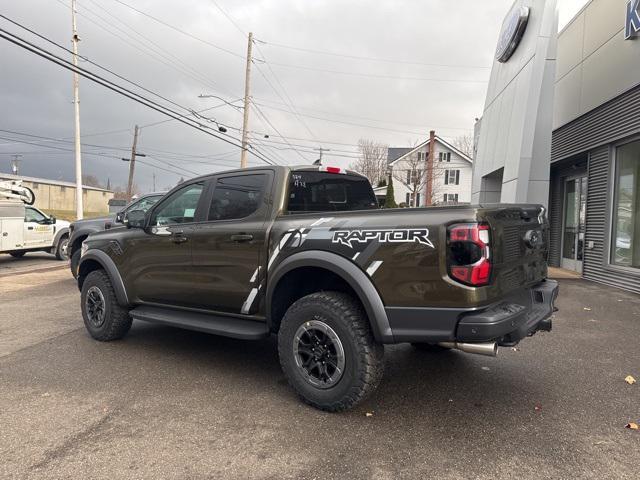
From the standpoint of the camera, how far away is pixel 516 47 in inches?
460

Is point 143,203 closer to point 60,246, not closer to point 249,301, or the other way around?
point 249,301

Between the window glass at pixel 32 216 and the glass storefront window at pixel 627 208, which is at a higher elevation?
the glass storefront window at pixel 627 208

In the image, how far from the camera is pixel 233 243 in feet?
13.3

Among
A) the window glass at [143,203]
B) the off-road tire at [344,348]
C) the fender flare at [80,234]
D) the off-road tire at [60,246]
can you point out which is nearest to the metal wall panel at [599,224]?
the off-road tire at [344,348]

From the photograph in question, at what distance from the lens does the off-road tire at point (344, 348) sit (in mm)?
3223

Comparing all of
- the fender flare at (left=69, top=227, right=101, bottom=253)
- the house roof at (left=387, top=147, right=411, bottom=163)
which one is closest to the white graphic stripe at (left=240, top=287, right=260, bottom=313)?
the fender flare at (left=69, top=227, right=101, bottom=253)

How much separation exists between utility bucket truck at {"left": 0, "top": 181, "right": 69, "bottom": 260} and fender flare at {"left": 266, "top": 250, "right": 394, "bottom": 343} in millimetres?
11894

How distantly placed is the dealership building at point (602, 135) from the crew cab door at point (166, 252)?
800 centimetres

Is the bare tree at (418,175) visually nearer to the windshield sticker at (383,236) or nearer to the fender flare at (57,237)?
the fender flare at (57,237)

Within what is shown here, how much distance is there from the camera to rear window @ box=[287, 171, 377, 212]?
4.20m

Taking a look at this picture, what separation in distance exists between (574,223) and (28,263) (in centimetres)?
1542

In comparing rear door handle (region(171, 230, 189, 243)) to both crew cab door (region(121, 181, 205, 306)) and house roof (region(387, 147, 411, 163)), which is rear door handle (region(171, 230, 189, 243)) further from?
house roof (region(387, 147, 411, 163))

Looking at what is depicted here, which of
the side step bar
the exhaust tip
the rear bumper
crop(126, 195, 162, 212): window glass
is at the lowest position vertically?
the side step bar

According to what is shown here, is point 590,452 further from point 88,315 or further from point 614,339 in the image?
point 88,315
